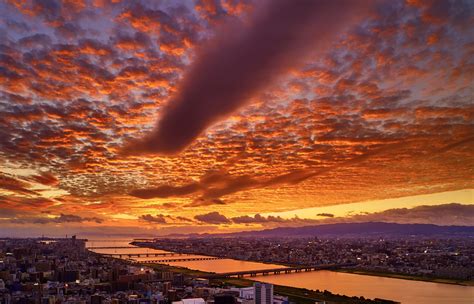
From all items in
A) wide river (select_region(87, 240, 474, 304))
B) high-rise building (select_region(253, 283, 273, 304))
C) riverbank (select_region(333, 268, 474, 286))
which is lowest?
wide river (select_region(87, 240, 474, 304))

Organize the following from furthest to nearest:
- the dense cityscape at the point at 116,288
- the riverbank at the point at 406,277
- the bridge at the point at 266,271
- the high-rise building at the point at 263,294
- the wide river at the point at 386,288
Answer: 1. the bridge at the point at 266,271
2. the riverbank at the point at 406,277
3. the wide river at the point at 386,288
4. the dense cityscape at the point at 116,288
5. the high-rise building at the point at 263,294

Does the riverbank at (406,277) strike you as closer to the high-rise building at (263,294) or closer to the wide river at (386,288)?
the wide river at (386,288)

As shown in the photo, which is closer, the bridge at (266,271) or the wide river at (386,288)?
the wide river at (386,288)

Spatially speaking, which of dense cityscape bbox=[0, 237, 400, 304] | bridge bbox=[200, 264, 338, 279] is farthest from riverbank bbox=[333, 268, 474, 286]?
dense cityscape bbox=[0, 237, 400, 304]

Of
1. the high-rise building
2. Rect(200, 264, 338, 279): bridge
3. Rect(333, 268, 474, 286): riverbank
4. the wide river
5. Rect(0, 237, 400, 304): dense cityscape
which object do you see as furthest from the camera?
Rect(200, 264, 338, 279): bridge

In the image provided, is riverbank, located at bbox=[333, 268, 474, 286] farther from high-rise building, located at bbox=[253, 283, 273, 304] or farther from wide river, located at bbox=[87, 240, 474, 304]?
high-rise building, located at bbox=[253, 283, 273, 304]

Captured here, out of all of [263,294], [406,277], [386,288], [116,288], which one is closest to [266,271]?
[406,277]

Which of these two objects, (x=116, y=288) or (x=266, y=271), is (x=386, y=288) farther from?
(x=116, y=288)

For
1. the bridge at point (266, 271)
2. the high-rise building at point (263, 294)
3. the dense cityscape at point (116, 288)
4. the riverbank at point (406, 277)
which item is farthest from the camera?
the bridge at point (266, 271)

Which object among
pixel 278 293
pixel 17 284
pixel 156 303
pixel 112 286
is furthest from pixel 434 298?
pixel 17 284

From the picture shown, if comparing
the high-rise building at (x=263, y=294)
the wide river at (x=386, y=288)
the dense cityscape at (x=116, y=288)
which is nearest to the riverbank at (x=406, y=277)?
the wide river at (x=386, y=288)

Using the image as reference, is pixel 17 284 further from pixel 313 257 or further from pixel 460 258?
pixel 460 258
